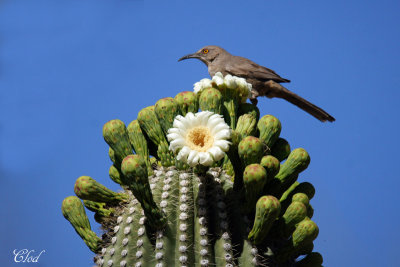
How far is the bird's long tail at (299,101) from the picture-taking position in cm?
602

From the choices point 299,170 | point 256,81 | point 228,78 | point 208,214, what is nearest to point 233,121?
point 228,78

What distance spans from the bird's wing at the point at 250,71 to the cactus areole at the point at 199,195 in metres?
2.97

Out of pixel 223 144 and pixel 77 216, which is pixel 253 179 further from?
pixel 77 216

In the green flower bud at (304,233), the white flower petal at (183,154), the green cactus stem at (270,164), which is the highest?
the white flower petal at (183,154)

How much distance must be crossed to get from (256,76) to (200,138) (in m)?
3.73

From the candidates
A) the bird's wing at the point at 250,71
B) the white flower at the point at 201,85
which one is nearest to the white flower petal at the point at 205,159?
the white flower at the point at 201,85

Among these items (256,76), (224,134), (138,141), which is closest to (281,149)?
(224,134)

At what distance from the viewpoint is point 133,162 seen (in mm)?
2736

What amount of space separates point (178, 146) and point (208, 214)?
0.46 meters

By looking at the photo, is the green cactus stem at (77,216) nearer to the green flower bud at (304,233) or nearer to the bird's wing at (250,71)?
the green flower bud at (304,233)

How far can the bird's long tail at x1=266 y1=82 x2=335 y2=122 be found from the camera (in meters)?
6.02

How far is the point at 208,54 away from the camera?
7.38 m

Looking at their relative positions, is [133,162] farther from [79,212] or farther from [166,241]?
[79,212]

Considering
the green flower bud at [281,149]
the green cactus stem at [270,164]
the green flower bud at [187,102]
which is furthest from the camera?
the green flower bud at [281,149]
